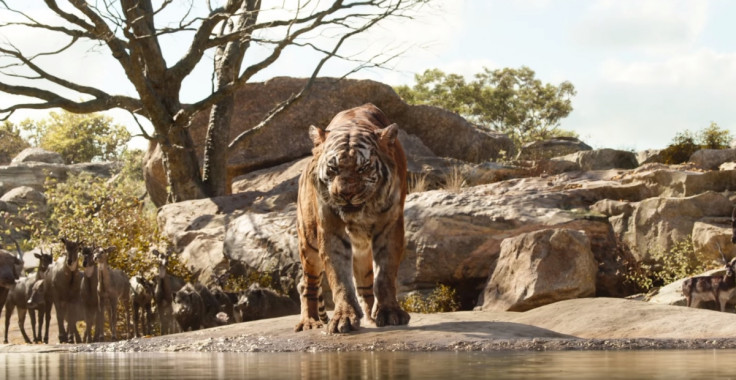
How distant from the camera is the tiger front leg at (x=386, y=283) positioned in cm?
930

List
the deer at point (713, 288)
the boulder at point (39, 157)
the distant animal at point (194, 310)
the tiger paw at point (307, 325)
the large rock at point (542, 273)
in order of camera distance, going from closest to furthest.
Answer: the tiger paw at point (307, 325) < the deer at point (713, 288) < the large rock at point (542, 273) < the distant animal at point (194, 310) < the boulder at point (39, 157)

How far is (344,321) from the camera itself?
29.5ft

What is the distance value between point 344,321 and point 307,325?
3.78 ft

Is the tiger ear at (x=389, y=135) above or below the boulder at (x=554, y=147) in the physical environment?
below

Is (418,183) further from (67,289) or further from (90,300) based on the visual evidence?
(67,289)

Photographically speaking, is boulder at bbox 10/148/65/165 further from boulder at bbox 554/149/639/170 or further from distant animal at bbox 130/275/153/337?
distant animal at bbox 130/275/153/337

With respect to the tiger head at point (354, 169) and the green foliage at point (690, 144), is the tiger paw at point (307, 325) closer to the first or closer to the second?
the tiger head at point (354, 169)

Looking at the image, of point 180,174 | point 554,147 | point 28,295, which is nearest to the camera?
point 28,295

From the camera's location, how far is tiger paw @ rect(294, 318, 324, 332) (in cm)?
1001

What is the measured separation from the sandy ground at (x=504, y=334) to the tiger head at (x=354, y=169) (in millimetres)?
1241

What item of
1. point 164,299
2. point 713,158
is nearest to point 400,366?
point 164,299

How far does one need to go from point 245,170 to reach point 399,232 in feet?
57.7

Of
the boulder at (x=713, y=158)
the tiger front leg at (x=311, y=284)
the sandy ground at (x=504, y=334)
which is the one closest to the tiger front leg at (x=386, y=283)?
the sandy ground at (x=504, y=334)

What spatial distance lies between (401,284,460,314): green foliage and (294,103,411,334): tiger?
5.43 metres
